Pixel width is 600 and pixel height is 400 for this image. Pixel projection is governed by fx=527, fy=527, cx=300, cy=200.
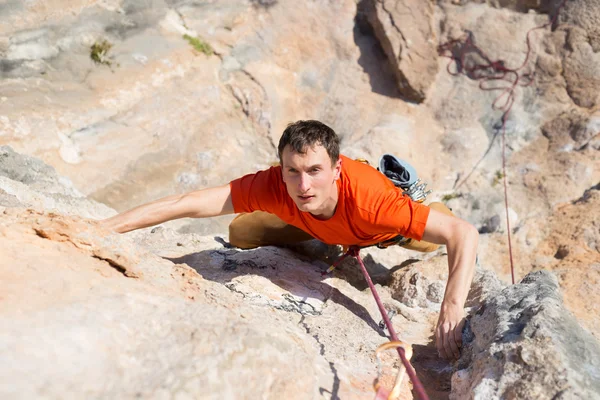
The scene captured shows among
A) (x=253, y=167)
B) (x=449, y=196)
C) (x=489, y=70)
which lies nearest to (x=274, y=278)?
(x=253, y=167)

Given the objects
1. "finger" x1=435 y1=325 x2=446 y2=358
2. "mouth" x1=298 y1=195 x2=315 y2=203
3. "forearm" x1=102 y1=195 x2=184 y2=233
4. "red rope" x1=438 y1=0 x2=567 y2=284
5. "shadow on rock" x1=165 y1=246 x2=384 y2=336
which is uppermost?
"red rope" x1=438 y1=0 x2=567 y2=284

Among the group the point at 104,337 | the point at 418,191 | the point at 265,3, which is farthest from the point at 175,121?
the point at 104,337

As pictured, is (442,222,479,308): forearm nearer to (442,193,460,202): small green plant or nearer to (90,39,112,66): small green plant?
(442,193,460,202): small green plant

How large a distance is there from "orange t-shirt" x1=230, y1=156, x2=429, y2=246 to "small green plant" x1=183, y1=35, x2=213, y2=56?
331 centimetres

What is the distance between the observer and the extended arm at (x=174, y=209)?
2.62 m

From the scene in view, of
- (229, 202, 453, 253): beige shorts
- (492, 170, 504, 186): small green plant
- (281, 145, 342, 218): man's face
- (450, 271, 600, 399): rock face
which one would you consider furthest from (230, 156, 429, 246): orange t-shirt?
(492, 170, 504, 186): small green plant

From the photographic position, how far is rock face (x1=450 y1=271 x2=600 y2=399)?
1.70 metres

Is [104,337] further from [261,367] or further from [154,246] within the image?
[154,246]

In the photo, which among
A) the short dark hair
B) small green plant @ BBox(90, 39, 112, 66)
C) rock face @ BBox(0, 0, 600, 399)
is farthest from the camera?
small green plant @ BBox(90, 39, 112, 66)

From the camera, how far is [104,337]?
5.01 ft

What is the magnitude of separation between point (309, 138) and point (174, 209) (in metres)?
0.79

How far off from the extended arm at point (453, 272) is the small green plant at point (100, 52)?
3.93 m

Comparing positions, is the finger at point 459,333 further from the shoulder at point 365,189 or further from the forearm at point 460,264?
the shoulder at point 365,189

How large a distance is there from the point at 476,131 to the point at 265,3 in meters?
2.87
